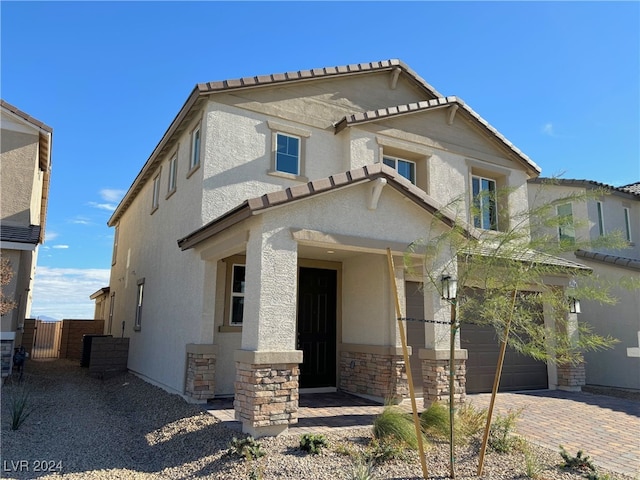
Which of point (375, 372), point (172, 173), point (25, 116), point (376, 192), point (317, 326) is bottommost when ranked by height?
point (375, 372)

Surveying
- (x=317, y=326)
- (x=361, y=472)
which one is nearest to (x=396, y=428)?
(x=361, y=472)

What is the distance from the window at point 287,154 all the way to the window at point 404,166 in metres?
2.76

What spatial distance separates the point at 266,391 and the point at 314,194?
323cm

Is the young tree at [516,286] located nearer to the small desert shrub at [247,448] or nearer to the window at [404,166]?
the small desert shrub at [247,448]

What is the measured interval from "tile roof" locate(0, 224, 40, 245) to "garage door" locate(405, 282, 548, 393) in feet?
31.9

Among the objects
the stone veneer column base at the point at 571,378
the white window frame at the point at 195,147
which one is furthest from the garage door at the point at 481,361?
the white window frame at the point at 195,147

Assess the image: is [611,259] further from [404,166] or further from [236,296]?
[236,296]

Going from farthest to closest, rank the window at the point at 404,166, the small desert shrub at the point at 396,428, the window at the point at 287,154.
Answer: the window at the point at 404,166 < the window at the point at 287,154 < the small desert shrub at the point at 396,428

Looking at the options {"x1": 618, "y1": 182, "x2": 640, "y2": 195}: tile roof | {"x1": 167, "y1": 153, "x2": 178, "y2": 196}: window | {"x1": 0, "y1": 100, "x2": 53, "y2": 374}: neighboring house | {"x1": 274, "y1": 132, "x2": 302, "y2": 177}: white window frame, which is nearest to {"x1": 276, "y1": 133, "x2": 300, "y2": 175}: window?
{"x1": 274, "y1": 132, "x2": 302, "y2": 177}: white window frame

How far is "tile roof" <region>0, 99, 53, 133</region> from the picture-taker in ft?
43.6

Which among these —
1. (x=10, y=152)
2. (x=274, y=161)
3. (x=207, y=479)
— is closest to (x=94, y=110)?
(x=10, y=152)

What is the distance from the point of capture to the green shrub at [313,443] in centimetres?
639

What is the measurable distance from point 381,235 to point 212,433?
14.6 feet

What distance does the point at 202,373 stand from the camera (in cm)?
934
